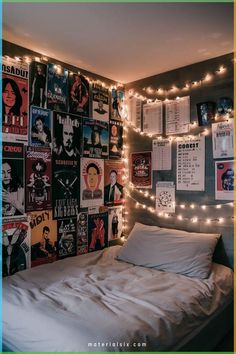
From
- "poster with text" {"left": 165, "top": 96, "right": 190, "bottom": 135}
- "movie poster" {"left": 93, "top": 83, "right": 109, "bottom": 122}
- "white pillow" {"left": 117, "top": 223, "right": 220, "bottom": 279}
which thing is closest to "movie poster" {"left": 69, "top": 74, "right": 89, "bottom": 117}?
"movie poster" {"left": 93, "top": 83, "right": 109, "bottom": 122}

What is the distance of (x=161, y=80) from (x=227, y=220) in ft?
5.30

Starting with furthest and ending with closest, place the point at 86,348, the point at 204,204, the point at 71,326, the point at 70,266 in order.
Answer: the point at 204,204
the point at 70,266
the point at 71,326
the point at 86,348

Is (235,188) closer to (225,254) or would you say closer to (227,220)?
(227,220)

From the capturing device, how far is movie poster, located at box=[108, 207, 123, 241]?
10.5ft

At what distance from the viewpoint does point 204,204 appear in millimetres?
2717

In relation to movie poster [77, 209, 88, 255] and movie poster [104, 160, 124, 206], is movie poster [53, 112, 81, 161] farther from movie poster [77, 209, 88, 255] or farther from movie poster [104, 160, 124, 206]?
movie poster [77, 209, 88, 255]

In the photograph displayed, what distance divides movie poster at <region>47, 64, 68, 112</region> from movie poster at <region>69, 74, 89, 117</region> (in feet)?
0.23

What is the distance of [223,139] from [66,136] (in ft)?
4.83

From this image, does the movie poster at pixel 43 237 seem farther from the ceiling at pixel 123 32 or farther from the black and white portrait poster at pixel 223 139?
the black and white portrait poster at pixel 223 139

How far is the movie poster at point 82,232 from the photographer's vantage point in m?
2.86

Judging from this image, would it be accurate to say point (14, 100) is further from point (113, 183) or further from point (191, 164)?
point (191, 164)

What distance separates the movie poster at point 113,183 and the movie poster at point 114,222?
0.29 ft

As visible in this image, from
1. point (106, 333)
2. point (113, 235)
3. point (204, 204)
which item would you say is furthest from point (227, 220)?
point (106, 333)

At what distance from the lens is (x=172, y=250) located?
2.51 metres
